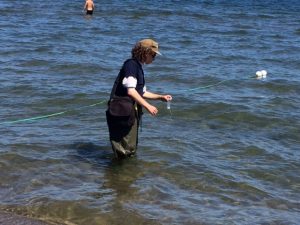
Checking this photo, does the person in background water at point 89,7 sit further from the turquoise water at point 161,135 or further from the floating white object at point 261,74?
the floating white object at point 261,74

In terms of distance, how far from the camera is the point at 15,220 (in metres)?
5.89

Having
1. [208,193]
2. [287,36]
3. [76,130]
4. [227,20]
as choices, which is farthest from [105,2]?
[208,193]

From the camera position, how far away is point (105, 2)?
3472cm

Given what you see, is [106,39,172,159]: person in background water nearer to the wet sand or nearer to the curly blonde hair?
the curly blonde hair

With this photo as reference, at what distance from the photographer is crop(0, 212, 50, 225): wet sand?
19.1ft

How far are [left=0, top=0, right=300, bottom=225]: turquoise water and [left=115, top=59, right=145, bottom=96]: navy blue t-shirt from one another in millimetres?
1083

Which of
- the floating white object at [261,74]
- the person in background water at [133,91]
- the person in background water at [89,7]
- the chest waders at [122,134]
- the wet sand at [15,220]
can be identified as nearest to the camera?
the wet sand at [15,220]

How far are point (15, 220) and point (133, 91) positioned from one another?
2051 mm

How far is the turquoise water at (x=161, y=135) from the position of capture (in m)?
6.75

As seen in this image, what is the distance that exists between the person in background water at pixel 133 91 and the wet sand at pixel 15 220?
6.10 ft

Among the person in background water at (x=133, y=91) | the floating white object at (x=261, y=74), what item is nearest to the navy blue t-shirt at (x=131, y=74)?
the person in background water at (x=133, y=91)

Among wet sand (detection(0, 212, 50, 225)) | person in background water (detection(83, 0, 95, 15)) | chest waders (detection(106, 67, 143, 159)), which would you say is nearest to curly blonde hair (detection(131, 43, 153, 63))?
chest waders (detection(106, 67, 143, 159))

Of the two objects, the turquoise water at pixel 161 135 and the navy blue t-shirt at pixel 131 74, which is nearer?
the turquoise water at pixel 161 135

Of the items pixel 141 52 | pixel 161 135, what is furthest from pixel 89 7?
pixel 141 52
